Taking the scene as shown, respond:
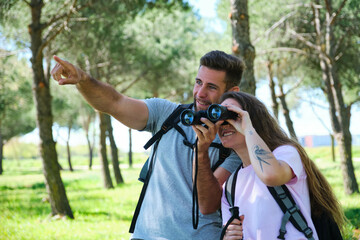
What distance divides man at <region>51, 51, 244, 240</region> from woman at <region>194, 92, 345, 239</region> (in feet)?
0.64

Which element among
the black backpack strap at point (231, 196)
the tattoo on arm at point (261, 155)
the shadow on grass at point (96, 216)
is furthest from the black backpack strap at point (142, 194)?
the shadow on grass at point (96, 216)

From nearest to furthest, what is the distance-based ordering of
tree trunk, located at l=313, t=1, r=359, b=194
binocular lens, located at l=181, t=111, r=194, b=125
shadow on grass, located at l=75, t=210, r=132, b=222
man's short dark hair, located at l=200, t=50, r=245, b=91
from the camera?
1. binocular lens, located at l=181, t=111, r=194, b=125
2. man's short dark hair, located at l=200, t=50, r=245, b=91
3. shadow on grass, located at l=75, t=210, r=132, b=222
4. tree trunk, located at l=313, t=1, r=359, b=194

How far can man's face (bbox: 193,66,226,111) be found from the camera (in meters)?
2.91

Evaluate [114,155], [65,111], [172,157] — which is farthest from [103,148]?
[65,111]

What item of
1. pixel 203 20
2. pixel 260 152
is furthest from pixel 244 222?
pixel 203 20

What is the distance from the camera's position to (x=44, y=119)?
9.16m

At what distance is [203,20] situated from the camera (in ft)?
83.4

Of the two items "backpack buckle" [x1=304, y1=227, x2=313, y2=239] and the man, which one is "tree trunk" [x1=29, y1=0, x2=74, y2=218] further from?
"backpack buckle" [x1=304, y1=227, x2=313, y2=239]

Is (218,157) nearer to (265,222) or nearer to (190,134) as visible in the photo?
(190,134)

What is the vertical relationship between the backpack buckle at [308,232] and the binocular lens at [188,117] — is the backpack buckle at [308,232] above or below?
below

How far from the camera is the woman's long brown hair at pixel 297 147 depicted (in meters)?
2.40

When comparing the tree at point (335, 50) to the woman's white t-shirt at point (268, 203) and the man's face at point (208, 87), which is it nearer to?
the man's face at point (208, 87)

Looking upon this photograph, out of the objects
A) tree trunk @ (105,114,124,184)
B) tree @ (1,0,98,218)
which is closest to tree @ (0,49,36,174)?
tree trunk @ (105,114,124,184)

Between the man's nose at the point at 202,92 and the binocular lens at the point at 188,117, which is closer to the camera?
the binocular lens at the point at 188,117
